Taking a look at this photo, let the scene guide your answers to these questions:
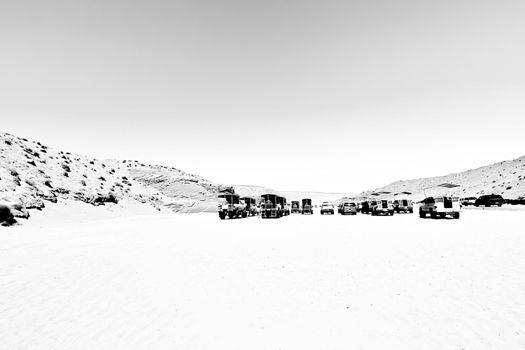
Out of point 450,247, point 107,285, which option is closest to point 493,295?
point 450,247

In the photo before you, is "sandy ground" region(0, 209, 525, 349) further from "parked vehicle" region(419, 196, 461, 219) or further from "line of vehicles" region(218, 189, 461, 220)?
"line of vehicles" region(218, 189, 461, 220)

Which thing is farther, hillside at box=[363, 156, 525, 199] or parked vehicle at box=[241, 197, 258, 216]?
hillside at box=[363, 156, 525, 199]

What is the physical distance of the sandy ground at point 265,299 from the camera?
5.70m

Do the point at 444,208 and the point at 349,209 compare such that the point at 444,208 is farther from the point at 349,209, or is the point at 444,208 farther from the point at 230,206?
the point at 230,206

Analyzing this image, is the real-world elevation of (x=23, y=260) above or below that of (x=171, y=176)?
below

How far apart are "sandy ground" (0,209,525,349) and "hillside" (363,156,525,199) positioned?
92.0 meters

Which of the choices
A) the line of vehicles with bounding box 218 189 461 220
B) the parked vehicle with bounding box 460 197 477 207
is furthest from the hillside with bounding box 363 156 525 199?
the line of vehicles with bounding box 218 189 461 220

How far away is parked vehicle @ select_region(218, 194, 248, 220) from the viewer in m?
40.3

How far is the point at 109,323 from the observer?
6.44 meters

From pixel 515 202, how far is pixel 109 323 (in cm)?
7330

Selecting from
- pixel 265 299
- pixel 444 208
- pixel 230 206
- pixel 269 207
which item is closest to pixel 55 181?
pixel 230 206

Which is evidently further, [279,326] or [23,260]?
[23,260]

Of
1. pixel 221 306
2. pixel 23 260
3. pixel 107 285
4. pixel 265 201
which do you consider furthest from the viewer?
pixel 265 201

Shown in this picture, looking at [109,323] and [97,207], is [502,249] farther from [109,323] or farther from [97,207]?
[97,207]
